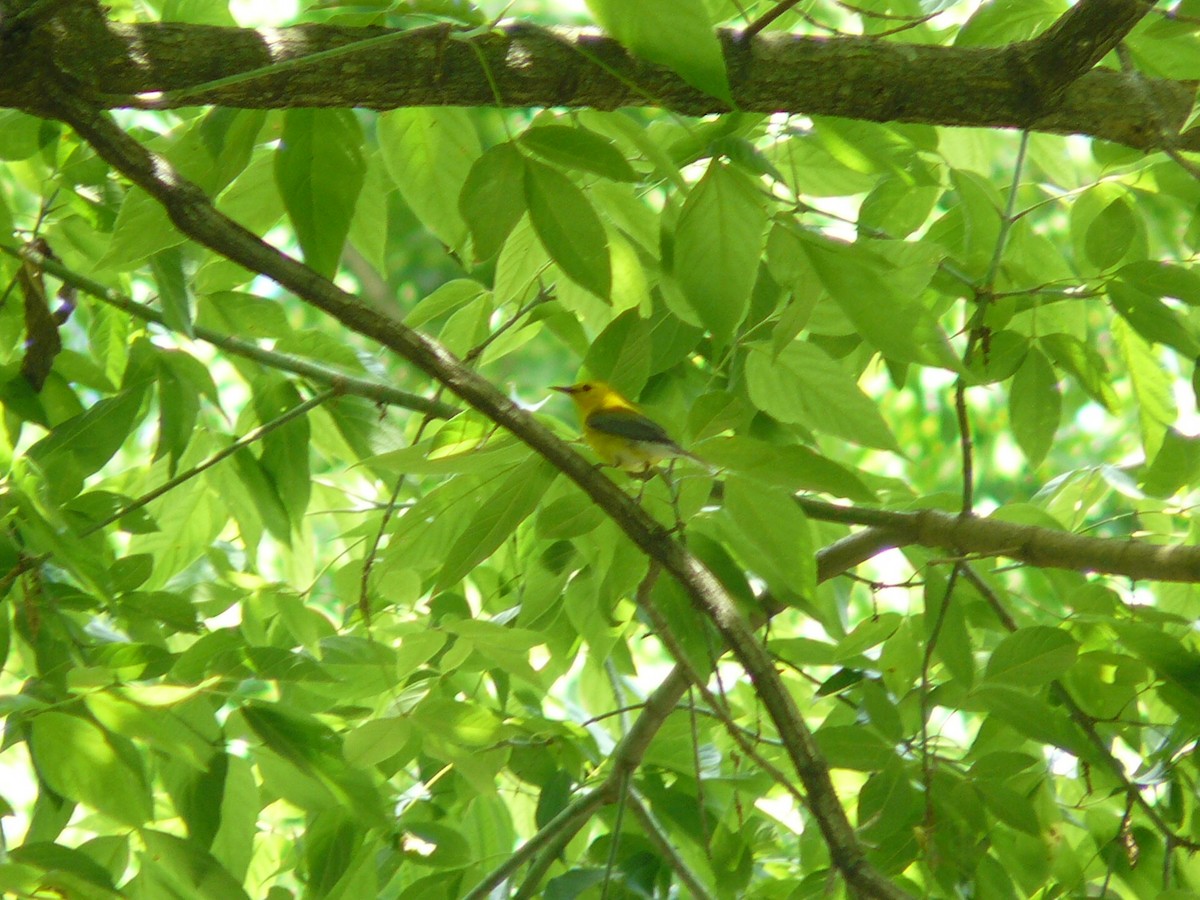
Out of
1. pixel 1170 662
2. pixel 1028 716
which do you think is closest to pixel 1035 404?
pixel 1170 662

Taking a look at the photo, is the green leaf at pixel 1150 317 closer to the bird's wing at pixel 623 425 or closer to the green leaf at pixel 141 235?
the bird's wing at pixel 623 425

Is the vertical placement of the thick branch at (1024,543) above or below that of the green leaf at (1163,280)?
below

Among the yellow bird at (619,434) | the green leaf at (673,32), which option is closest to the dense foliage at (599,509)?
the green leaf at (673,32)

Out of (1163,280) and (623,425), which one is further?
(623,425)

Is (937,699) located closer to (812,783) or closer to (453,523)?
(812,783)

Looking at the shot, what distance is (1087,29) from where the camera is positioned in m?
1.39

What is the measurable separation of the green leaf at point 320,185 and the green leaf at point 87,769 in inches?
21.7

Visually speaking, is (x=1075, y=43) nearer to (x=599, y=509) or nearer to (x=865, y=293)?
(x=865, y=293)

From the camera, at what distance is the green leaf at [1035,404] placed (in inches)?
72.3

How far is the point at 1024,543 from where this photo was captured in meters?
1.72

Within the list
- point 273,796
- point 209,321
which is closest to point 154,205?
point 209,321

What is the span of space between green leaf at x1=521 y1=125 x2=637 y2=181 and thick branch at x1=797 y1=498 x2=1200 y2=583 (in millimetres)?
718

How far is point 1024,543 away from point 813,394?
46 cm

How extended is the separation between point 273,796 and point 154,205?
0.90 m
